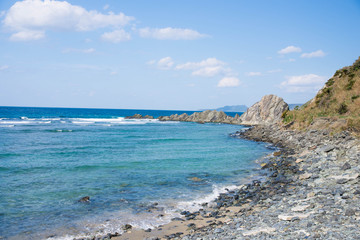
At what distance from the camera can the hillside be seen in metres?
30.2

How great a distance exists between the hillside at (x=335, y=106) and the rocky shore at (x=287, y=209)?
11183 mm

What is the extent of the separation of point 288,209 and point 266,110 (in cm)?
8087

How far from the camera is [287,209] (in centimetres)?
1077

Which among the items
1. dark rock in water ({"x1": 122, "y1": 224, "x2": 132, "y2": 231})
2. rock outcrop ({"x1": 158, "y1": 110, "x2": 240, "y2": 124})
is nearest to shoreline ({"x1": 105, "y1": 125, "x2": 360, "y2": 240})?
dark rock in water ({"x1": 122, "y1": 224, "x2": 132, "y2": 231})

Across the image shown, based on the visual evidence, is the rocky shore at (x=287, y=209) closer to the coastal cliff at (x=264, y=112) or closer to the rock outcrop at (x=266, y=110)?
the coastal cliff at (x=264, y=112)

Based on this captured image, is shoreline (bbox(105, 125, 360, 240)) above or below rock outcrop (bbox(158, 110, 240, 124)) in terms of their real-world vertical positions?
below

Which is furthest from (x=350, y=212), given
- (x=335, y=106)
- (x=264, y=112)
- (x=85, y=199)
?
(x=264, y=112)

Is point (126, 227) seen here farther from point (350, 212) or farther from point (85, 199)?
point (350, 212)

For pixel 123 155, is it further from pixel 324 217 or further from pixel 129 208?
pixel 324 217

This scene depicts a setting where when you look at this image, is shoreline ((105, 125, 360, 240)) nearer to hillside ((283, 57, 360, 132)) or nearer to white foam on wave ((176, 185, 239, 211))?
white foam on wave ((176, 185, 239, 211))

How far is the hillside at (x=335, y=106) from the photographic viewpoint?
3021cm

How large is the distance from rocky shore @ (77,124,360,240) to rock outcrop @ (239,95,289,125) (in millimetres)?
67620

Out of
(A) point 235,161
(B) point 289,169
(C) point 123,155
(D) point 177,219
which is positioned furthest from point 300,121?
(D) point 177,219

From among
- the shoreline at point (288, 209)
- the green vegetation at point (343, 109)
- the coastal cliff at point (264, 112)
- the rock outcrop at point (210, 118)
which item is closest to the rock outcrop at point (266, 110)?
the coastal cliff at point (264, 112)
